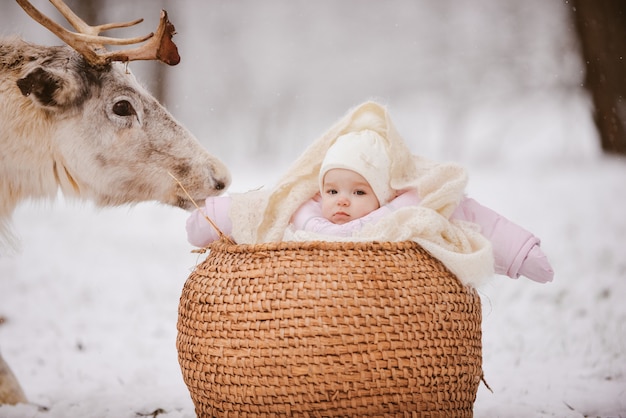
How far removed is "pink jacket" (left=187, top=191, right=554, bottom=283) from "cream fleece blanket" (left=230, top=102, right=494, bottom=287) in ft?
0.19

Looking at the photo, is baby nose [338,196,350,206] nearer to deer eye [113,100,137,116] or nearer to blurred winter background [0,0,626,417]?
blurred winter background [0,0,626,417]

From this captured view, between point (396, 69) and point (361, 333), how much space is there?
746 cm

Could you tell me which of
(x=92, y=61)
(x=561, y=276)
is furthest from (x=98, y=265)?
(x=561, y=276)

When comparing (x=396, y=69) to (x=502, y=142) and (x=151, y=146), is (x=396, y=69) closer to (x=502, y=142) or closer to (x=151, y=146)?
(x=502, y=142)

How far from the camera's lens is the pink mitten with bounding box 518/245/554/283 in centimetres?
222

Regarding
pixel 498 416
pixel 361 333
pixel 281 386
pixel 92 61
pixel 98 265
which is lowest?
pixel 98 265

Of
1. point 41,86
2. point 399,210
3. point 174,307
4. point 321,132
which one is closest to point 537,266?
point 399,210

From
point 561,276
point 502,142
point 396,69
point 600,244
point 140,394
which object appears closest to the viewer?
point 140,394

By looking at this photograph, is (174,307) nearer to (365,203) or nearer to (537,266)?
(365,203)

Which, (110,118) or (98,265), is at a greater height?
(110,118)

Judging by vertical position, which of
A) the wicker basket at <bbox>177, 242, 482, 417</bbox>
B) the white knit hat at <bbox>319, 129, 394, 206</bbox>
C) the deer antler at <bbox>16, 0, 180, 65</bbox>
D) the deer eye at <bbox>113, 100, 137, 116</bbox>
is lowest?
the wicker basket at <bbox>177, 242, 482, 417</bbox>

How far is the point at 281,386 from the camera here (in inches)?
77.0

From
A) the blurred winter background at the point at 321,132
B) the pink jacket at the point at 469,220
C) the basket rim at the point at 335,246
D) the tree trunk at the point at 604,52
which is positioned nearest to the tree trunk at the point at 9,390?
the blurred winter background at the point at 321,132

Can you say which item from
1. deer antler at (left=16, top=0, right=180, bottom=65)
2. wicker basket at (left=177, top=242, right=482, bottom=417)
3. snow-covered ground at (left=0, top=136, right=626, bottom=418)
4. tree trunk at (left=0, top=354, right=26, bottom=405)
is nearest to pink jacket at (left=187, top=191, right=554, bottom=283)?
snow-covered ground at (left=0, top=136, right=626, bottom=418)
